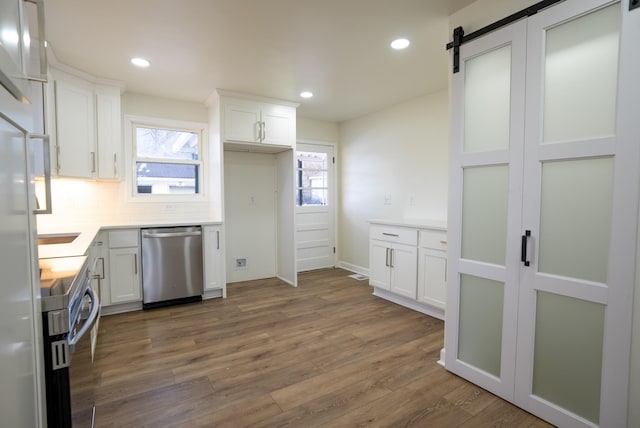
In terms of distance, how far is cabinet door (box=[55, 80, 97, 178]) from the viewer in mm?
3135

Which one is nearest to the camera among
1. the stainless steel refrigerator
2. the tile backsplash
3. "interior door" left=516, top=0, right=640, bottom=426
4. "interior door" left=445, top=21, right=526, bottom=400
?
the stainless steel refrigerator

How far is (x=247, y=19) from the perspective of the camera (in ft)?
7.66

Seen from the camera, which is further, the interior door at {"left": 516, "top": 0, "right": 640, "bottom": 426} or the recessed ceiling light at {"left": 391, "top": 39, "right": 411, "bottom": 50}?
the recessed ceiling light at {"left": 391, "top": 39, "right": 411, "bottom": 50}

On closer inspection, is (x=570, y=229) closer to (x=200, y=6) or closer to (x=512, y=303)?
(x=512, y=303)

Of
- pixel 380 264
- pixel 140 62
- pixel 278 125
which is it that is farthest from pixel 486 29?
pixel 140 62

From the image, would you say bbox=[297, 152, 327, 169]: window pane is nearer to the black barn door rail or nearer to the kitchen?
the kitchen

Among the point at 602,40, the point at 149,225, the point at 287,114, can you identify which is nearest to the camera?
the point at 602,40

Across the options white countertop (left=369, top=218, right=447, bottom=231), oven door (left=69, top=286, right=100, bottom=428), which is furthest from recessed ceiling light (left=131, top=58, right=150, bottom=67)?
white countertop (left=369, top=218, right=447, bottom=231)

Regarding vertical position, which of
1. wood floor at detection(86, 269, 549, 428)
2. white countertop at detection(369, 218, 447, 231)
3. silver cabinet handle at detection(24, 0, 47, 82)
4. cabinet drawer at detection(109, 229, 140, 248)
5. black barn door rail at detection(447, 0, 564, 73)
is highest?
black barn door rail at detection(447, 0, 564, 73)

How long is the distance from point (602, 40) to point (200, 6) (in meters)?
2.33

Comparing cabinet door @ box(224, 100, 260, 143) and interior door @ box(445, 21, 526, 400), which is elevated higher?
cabinet door @ box(224, 100, 260, 143)

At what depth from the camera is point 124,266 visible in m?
3.45

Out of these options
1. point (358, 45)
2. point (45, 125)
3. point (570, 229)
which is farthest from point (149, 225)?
point (570, 229)

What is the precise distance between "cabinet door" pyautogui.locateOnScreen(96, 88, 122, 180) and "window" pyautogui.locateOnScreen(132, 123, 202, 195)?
1.23ft
